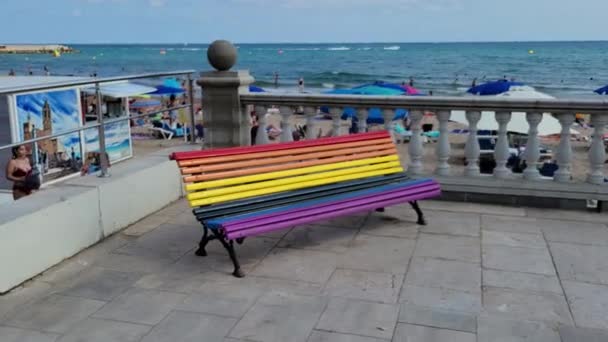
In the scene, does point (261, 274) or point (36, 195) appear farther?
point (36, 195)

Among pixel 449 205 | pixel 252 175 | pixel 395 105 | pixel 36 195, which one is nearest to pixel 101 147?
pixel 36 195

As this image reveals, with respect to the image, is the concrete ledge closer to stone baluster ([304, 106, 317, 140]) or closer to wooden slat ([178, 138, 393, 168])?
wooden slat ([178, 138, 393, 168])

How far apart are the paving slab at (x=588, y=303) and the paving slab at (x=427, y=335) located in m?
0.73

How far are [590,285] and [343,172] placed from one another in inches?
85.4

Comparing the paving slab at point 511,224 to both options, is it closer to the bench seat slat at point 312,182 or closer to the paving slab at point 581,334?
the bench seat slat at point 312,182

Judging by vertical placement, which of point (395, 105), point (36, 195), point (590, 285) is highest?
point (395, 105)

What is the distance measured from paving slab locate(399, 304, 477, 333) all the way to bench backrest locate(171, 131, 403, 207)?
5.34ft

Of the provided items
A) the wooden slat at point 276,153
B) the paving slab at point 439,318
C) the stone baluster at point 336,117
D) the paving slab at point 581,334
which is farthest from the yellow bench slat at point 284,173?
the paving slab at point 581,334

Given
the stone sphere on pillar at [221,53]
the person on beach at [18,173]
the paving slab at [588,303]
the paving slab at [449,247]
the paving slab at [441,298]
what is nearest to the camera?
→ the paving slab at [588,303]

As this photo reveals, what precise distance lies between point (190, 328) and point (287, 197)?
5.23 ft

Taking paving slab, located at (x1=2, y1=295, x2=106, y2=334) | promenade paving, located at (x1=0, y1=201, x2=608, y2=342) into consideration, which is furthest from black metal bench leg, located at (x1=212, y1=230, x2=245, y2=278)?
paving slab, located at (x1=2, y1=295, x2=106, y2=334)

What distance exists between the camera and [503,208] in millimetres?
6043

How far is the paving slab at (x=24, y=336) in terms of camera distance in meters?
3.42

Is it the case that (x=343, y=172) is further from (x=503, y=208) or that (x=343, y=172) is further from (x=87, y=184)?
(x=87, y=184)
